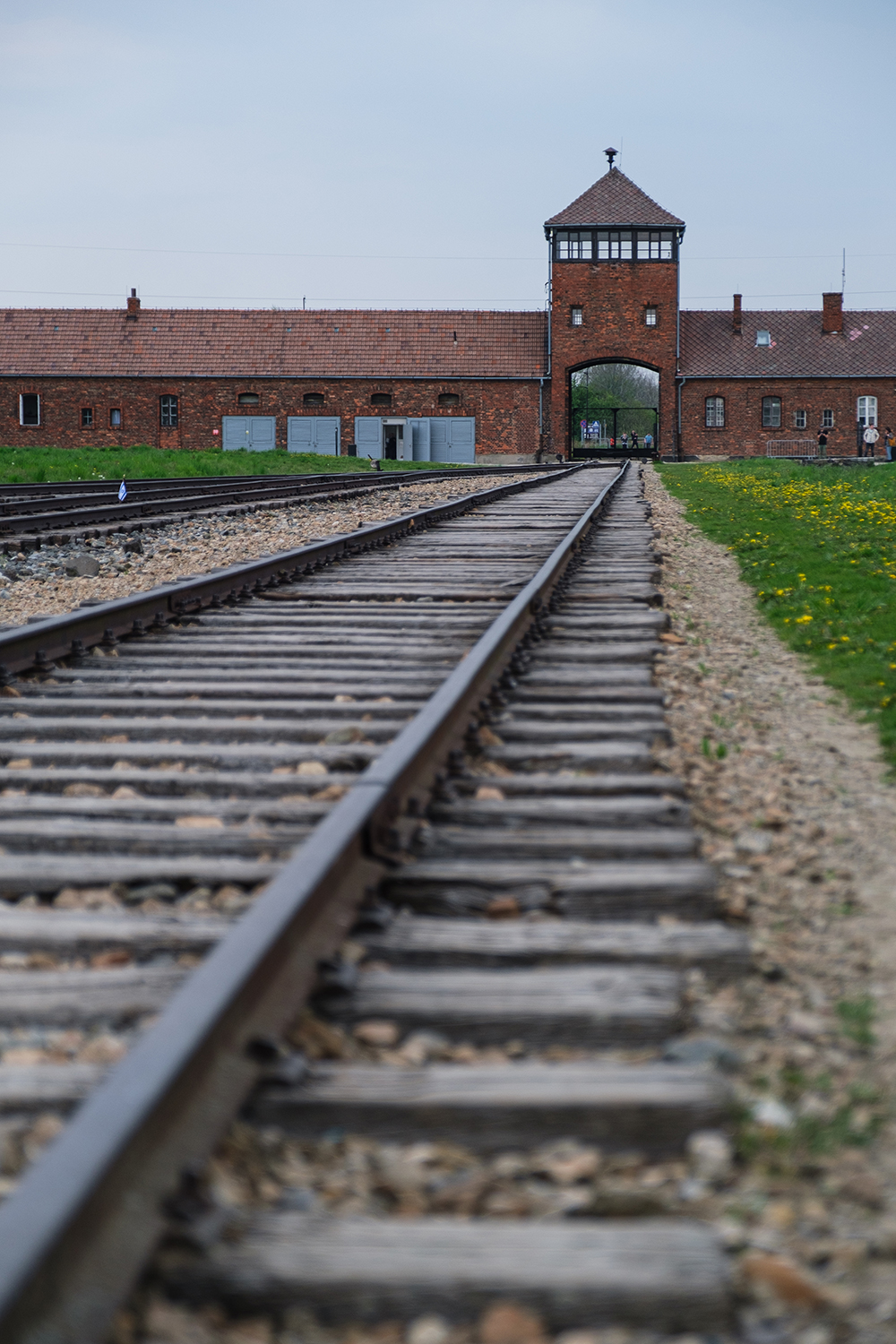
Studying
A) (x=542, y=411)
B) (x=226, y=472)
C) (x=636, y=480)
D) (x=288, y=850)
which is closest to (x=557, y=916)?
(x=288, y=850)

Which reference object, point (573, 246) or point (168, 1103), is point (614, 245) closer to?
point (573, 246)

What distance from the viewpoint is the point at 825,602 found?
8711mm

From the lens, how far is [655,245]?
52.5 metres

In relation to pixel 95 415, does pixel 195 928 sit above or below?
below

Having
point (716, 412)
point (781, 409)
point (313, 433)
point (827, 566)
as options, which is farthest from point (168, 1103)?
point (781, 409)

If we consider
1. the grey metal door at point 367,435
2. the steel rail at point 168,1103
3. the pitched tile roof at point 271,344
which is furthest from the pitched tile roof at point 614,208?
the steel rail at point 168,1103

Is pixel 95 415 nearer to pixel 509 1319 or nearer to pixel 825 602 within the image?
pixel 825 602

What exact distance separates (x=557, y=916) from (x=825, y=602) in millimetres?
6220

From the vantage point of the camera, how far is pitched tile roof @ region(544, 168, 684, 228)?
52.1 metres

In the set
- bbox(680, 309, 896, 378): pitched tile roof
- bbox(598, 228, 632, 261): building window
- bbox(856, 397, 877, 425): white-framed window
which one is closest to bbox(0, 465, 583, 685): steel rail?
bbox(598, 228, 632, 261): building window

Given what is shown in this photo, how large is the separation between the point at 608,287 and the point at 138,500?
3855cm

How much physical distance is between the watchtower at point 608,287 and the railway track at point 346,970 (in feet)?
158

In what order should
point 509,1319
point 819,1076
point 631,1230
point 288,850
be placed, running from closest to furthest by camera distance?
point 509,1319
point 631,1230
point 819,1076
point 288,850

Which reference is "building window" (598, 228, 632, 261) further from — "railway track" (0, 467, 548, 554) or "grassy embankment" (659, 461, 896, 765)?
"grassy embankment" (659, 461, 896, 765)
